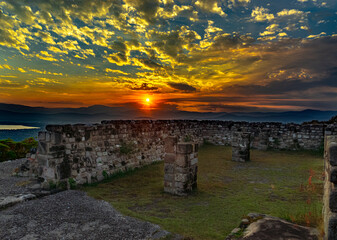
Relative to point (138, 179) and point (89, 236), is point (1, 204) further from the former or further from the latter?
point (138, 179)

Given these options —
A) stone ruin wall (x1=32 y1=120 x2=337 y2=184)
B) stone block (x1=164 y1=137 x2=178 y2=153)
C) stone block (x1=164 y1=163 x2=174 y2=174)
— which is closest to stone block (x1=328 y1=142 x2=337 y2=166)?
stone block (x1=164 y1=137 x2=178 y2=153)

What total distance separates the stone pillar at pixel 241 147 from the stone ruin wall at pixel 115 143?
4182 millimetres

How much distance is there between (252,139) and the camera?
18.7 metres

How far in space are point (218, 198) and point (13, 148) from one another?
15.4m

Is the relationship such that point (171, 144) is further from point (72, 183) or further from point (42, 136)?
point (42, 136)

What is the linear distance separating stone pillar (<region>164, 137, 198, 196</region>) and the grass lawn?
39 centimetres

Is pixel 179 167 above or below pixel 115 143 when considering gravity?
below

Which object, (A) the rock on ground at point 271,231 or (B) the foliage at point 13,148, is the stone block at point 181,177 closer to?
(A) the rock on ground at point 271,231

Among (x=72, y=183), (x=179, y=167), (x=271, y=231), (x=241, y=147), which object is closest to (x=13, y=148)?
(x=72, y=183)

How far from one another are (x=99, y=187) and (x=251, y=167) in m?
8.27

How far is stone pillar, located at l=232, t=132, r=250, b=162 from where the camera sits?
43.8ft

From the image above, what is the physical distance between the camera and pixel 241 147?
1344cm

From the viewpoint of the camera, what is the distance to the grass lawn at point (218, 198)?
5.15 m

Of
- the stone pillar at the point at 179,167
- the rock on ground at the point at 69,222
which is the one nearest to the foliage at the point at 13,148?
the rock on ground at the point at 69,222
